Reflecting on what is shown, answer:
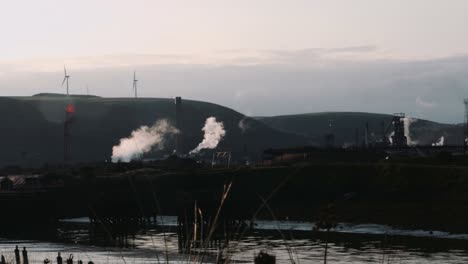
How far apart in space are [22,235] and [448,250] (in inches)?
2167

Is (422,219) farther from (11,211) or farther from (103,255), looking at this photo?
(11,211)

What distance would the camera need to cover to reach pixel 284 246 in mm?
80562

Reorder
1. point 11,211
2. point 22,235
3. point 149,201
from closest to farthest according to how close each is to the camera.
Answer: point 22,235, point 11,211, point 149,201

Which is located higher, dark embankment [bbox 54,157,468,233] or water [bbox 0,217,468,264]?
dark embankment [bbox 54,157,468,233]

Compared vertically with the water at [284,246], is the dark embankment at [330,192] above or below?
above

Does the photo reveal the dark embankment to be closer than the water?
No

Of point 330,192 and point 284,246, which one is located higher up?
point 330,192

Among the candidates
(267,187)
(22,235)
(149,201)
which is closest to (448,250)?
(22,235)

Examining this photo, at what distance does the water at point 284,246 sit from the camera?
70.4 metres

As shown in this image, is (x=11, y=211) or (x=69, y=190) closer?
(x=11, y=211)

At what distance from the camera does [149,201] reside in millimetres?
141875

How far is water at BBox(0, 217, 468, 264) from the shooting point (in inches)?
2770

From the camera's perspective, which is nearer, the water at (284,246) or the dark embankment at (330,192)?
the water at (284,246)

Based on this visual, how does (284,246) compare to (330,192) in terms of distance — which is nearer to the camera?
(284,246)
